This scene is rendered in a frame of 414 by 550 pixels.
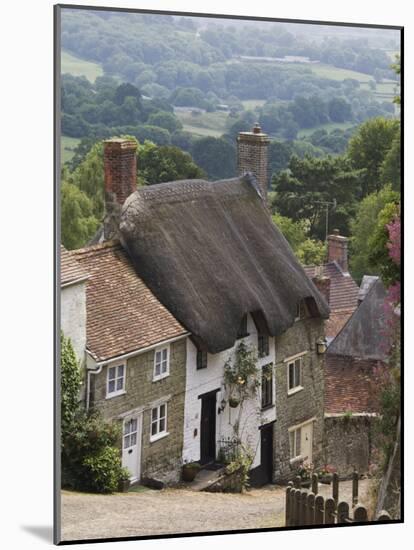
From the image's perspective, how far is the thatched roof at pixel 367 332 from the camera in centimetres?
1719

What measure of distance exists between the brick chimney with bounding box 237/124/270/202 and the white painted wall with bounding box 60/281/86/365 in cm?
231

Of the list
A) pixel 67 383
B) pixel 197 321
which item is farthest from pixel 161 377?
pixel 67 383

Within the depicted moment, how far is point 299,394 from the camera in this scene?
55.9 feet

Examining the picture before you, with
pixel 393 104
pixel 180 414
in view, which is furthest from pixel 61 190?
pixel 393 104

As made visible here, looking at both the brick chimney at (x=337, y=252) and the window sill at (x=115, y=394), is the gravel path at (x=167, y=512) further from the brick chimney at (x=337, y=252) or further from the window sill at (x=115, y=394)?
the brick chimney at (x=337, y=252)

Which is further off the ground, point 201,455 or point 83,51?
point 83,51

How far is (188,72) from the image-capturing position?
16.5 meters

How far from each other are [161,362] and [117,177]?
1871 millimetres

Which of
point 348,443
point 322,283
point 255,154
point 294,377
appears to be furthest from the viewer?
point 348,443

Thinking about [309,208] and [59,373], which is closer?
[59,373]

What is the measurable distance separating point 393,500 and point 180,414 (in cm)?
267

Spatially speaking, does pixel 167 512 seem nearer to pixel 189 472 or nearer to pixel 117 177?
pixel 189 472

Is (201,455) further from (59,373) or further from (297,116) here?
(297,116)

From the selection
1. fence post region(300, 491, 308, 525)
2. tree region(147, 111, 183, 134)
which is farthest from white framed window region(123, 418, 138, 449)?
tree region(147, 111, 183, 134)
